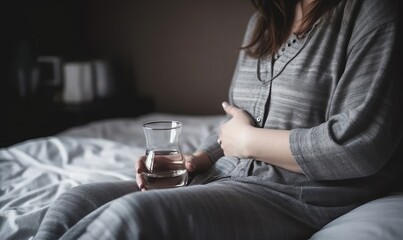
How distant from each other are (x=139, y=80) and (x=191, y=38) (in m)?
0.51

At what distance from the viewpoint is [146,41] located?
9.31 ft

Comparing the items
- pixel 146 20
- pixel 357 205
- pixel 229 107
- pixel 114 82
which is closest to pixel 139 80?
pixel 114 82

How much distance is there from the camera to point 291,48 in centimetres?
94

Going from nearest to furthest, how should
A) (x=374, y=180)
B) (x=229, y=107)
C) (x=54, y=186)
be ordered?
(x=374, y=180) → (x=229, y=107) → (x=54, y=186)

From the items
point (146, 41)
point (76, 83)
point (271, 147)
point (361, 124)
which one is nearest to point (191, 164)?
point (271, 147)

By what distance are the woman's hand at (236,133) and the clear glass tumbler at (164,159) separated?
0.12 metres

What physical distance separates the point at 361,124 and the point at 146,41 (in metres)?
2.26

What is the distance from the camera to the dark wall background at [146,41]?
2.43 metres

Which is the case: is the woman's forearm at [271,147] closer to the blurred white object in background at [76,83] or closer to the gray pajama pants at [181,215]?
the gray pajama pants at [181,215]

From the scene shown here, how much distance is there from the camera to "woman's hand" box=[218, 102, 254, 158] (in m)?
0.91

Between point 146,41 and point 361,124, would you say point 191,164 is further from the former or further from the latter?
point 146,41

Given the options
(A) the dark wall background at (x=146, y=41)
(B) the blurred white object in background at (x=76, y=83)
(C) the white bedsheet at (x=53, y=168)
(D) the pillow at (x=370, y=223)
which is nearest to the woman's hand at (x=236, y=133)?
(D) the pillow at (x=370, y=223)

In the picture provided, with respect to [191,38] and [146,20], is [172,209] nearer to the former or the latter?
[191,38]

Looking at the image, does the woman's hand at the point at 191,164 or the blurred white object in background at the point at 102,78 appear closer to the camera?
the woman's hand at the point at 191,164
